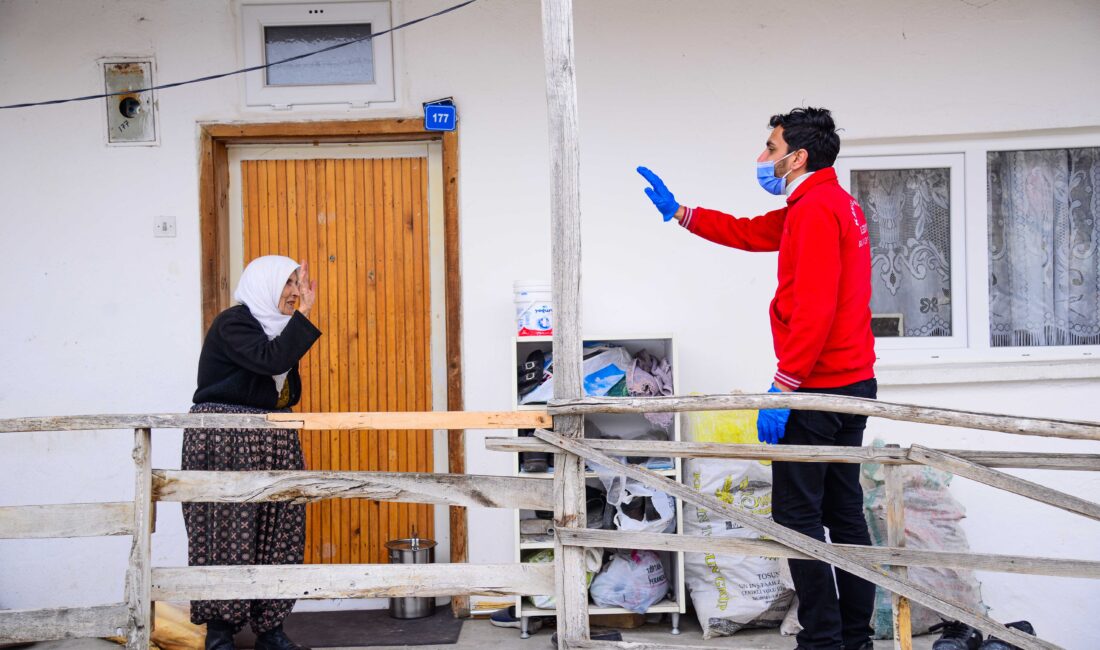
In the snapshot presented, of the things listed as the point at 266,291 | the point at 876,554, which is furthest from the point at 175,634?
the point at 876,554

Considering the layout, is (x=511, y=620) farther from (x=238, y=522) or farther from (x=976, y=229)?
(x=976, y=229)

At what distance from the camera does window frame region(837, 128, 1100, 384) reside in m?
5.05

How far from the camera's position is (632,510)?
467 cm

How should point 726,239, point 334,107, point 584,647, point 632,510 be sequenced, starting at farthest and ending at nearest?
1. point 334,107
2. point 632,510
3. point 726,239
4. point 584,647

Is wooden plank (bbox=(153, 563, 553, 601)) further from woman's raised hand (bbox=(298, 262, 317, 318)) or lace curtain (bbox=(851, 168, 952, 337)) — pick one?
lace curtain (bbox=(851, 168, 952, 337))

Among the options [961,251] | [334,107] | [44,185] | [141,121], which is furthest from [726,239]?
[44,185]

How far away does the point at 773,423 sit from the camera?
137 inches

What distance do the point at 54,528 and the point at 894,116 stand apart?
4.17 metres

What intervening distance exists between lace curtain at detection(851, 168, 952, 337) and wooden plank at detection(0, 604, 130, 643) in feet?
12.2

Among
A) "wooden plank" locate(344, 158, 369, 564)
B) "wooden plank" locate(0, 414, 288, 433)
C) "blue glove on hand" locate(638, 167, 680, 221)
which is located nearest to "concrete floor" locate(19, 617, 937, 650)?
"wooden plank" locate(344, 158, 369, 564)

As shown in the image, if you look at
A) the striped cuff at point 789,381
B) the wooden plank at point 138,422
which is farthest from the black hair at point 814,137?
the wooden plank at point 138,422

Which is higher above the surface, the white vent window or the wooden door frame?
the white vent window

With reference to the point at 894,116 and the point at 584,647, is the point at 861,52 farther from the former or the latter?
the point at 584,647

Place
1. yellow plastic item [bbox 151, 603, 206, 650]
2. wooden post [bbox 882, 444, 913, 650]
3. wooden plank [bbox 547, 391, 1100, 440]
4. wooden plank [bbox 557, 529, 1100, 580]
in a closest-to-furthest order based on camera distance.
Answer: wooden plank [bbox 547, 391, 1100, 440] → wooden plank [bbox 557, 529, 1100, 580] → wooden post [bbox 882, 444, 913, 650] → yellow plastic item [bbox 151, 603, 206, 650]
